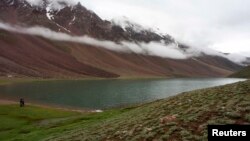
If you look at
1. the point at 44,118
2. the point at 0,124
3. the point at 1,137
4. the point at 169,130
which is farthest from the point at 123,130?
the point at 44,118

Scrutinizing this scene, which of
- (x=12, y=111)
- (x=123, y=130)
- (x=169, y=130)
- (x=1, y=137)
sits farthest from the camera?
(x=12, y=111)

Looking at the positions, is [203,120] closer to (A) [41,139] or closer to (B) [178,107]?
(B) [178,107]

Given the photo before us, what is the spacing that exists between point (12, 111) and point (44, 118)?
8.10 m

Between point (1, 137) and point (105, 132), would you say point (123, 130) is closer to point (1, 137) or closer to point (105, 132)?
point (105, 132)

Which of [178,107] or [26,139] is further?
[26,139]

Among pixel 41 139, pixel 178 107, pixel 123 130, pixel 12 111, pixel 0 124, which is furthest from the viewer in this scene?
pixel 12 111

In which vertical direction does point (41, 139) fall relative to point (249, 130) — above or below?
below

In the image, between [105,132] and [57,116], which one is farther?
[57,116]

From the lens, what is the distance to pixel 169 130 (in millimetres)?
24219

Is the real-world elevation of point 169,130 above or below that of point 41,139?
above

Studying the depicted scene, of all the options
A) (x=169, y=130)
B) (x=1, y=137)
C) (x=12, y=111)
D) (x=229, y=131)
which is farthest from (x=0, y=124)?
(x=229, y=131)

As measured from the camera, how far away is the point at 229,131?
585 inches

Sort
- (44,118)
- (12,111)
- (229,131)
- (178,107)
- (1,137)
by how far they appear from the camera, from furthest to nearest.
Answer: (12,111)
(44,118)
(1,137)
(178,107)
(229,131)

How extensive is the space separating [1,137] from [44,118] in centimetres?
1806
